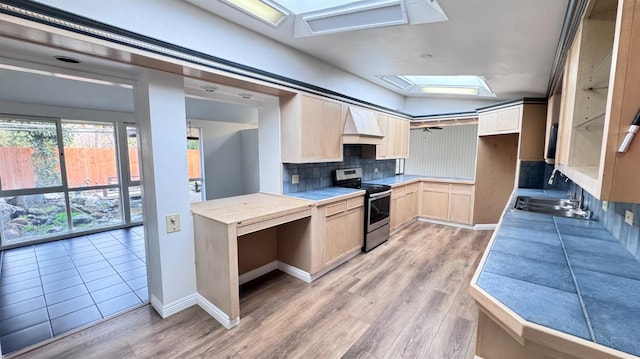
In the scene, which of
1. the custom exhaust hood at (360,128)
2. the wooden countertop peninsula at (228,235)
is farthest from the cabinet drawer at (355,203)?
the custom exhaust hood at (360,128)

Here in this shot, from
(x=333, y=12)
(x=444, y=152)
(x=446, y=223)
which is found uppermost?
(x=333, y=12)

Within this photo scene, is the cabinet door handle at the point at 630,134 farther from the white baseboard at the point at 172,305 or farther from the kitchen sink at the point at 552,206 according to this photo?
the white baseboard at the point at 172,305

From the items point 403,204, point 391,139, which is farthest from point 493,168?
point 391,139

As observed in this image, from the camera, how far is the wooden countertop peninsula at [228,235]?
2191 mm

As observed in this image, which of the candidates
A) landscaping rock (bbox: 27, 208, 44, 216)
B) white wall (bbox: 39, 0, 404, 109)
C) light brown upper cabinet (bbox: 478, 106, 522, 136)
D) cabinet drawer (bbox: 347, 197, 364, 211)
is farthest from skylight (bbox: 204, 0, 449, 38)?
landscaping rock (bbox: 27, 208, 44, 216)

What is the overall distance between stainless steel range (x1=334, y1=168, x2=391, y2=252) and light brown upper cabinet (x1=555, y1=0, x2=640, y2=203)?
2.16 metres

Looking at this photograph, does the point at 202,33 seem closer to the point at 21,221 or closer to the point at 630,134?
the point at 630,134

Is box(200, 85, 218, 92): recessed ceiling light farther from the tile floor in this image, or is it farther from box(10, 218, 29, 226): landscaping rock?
box(10, 218, 29, 226): landscaping rock

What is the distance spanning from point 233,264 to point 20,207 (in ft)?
14.2

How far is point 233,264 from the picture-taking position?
7.17 feet

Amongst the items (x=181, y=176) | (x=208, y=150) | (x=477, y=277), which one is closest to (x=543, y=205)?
(x=477, y=277)

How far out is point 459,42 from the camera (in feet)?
8.27

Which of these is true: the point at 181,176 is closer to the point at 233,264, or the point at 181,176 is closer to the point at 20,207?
the point at 233,264

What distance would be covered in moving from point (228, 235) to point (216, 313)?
0.78 m
